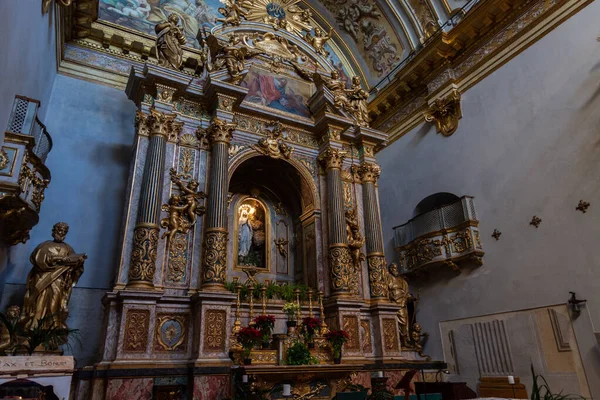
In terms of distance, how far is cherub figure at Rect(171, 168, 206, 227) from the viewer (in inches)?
327

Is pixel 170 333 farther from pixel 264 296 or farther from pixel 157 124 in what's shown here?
pixel 157 124

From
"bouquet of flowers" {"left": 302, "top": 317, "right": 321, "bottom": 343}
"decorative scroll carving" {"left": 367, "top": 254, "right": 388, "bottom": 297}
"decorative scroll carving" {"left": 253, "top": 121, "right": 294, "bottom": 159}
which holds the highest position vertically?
"decorative scroll carving" {"left": 253, "top": 121, "right": 294, "bottom": 159}

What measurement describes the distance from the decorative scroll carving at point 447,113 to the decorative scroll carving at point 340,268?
5601mm

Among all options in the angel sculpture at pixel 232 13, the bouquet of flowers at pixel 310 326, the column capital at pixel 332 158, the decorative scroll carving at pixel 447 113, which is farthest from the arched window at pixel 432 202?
the angel sculpture at pixel 232 13

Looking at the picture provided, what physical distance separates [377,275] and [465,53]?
742cm

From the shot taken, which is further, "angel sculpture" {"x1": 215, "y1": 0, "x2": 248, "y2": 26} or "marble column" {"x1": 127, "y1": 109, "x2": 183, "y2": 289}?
"angel sculpture" {"x1": 215, "y1": 0, "x2": 248, "y2": 26}

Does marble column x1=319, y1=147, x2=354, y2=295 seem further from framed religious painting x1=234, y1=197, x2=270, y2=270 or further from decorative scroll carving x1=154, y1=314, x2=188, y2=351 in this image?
decorative scroll carving x1=154, y1=314, x2=188, y2=351

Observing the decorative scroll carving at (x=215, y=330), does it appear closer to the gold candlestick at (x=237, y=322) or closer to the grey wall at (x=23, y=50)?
the gold candlestick at (x=237, y=322)

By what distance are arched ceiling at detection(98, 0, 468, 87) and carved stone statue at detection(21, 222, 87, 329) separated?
7248 mm

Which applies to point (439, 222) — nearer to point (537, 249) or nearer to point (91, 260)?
point (537, 249)

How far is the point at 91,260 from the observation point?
31.0 ft

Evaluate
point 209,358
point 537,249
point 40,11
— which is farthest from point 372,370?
point 40,11

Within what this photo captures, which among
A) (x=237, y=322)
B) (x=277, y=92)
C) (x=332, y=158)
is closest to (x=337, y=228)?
(x=332, y=158)

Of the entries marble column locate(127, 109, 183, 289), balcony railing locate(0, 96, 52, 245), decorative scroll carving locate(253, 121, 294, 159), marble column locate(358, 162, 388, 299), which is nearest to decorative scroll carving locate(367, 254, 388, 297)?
marble column locate(358, 162, 388, 299)
